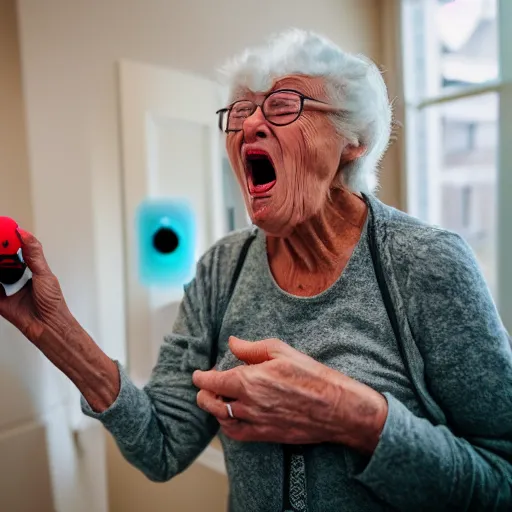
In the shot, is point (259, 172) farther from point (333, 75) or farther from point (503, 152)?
point (503, 152)

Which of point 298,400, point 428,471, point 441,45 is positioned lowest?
point 428,471

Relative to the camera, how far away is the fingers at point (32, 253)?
28.8 inches

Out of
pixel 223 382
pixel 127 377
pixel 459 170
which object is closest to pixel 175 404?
pixel 127 377

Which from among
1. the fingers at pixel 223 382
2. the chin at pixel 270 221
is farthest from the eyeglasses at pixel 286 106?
the fingers at pixel 223 382

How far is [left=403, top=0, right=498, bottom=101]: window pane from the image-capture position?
5.72ft

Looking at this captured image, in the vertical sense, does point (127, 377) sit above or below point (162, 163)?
below

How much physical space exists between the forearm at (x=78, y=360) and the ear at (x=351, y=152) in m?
0.54

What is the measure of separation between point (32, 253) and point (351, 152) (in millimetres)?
560

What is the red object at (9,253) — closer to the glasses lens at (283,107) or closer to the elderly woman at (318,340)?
the elderly woman at (318,340)

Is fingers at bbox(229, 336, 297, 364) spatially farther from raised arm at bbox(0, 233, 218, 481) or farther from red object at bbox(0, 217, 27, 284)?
red object at bbox(0, 217, 27, 284)

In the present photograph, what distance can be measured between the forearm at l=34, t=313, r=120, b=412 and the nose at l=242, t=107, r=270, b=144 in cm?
42

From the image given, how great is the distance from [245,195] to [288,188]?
92 millimetres

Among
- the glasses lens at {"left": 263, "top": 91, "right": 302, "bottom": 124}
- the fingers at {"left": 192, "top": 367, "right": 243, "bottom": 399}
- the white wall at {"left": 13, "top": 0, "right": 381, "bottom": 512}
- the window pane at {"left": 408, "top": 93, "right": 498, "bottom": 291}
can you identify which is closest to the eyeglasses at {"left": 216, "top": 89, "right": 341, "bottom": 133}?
the glasses lens at {"left": 263, "top": 91, "right": 302, "bottom": 124}

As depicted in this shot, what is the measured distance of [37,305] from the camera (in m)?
0.77
